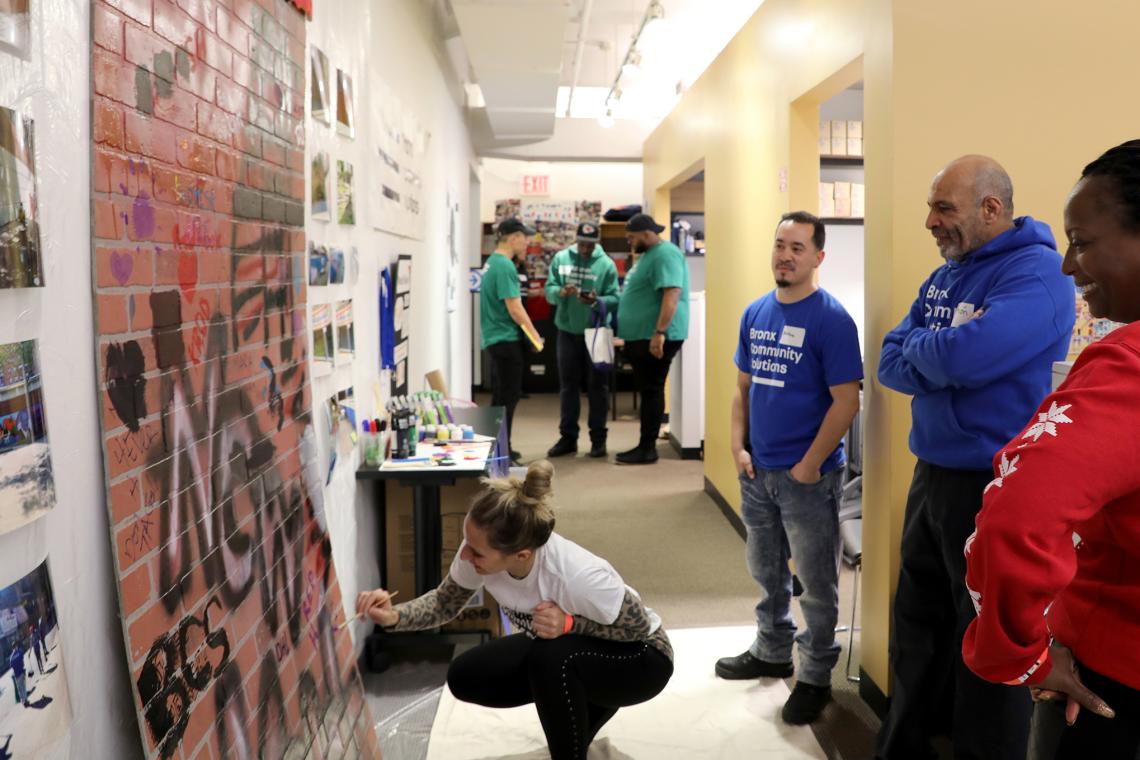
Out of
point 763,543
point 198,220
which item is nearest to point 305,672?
point 198,220

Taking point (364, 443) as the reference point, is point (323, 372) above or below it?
above

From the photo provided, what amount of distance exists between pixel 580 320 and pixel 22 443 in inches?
242

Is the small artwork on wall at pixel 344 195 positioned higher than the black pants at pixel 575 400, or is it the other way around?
the small artwork on wall at pixel 344 195

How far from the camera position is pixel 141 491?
1448 mm

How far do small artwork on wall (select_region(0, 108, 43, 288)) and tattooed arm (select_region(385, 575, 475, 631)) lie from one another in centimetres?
143

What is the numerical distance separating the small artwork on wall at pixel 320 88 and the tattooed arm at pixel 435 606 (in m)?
1.31

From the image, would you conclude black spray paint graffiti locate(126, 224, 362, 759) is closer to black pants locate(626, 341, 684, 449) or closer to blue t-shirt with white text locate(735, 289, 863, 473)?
blue t-shirt with white text locate(735, 289, 863, 473)

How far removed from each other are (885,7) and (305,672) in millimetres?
2422

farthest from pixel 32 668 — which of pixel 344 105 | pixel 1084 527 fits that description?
pixel 344 105

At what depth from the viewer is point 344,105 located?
2959 mm

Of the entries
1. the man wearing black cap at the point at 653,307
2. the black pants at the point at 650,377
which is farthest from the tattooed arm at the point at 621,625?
the black pants at the point at 650,377

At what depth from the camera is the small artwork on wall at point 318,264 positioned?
258 centimetres

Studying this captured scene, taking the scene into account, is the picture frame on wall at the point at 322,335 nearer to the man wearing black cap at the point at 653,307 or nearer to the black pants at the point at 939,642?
the black pants at the point at 939,642

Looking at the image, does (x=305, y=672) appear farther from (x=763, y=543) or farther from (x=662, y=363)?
(x=662, y=363)
